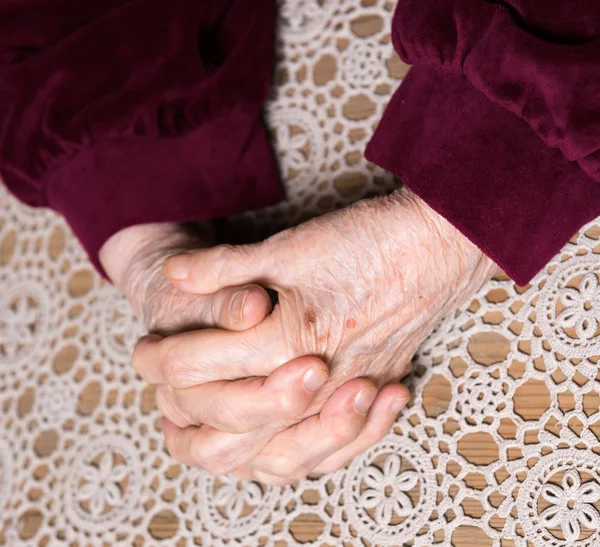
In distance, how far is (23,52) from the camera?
79cm

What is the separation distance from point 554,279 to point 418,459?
0.21 metres

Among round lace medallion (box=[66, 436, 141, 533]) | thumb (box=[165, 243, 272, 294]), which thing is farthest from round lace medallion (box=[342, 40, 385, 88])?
round lace medallion (box=[66, 436, 141, 533])

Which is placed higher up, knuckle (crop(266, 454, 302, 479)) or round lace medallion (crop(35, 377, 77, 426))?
knuckle (crop(266, 454, 302, 479))

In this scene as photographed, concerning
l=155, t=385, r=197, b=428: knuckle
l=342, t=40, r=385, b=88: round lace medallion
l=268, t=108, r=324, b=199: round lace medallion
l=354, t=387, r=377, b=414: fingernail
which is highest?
l=342, t=40, r=385, b=88: round lace medallion

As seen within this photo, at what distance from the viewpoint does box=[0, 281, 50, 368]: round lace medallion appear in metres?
0.90


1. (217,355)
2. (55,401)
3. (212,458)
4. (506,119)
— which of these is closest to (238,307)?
(217,355)

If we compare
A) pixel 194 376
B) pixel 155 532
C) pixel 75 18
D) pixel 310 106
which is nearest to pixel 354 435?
pixel 194 376

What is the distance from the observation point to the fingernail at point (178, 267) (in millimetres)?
662

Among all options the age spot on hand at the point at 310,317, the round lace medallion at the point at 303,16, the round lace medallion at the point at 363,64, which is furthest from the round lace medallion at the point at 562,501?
the round lace medallion at the point at 303,16

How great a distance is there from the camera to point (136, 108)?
763mm

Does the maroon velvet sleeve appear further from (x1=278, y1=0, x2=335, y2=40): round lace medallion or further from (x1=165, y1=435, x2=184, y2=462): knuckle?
(x1=165, y1=435, x2=184, y2=462): knuckle

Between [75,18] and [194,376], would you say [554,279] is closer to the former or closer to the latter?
[194,376]

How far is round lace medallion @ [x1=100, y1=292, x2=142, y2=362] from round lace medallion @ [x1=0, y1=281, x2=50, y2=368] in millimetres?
93

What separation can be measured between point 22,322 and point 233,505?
1.29ft
